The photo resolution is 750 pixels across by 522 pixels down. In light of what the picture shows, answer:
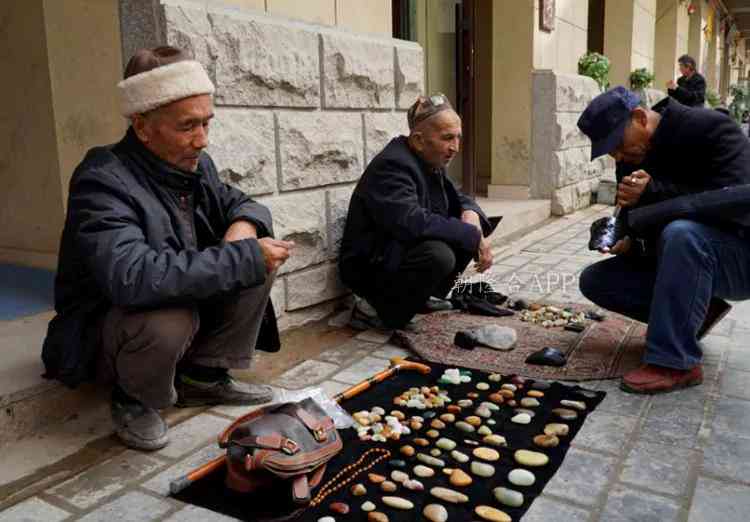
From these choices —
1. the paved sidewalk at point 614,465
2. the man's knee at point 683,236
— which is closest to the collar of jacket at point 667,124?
the man's knee at point 683,236

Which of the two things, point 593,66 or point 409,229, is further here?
point 593,66

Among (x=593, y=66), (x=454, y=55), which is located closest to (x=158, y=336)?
(x=454, y=55)

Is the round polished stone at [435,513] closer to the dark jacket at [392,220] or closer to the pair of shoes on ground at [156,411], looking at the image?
the pair of shoes on ground at [156,411]

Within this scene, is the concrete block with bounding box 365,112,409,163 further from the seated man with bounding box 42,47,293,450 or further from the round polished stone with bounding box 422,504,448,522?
the round polished stone with bounding box 422,504,448,522

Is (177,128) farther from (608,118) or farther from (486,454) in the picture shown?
(608,118)

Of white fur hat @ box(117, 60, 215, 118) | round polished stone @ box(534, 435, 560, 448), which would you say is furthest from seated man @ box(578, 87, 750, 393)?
white fur hat @ box(117, 60, 215, 118)

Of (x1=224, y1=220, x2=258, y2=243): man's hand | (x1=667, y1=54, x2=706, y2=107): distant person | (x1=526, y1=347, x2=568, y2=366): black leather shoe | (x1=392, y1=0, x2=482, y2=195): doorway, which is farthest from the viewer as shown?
(x1=667, y1=54, x2=706, y2=107): distant person

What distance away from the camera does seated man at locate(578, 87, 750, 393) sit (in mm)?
2758

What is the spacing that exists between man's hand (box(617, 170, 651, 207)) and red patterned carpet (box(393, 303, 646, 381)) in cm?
73

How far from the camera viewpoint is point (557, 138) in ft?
24.7

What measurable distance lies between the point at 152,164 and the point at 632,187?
6.16 feet

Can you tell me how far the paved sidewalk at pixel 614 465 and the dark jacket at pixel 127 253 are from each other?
0.42 meters

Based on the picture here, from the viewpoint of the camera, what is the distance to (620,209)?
315 cm

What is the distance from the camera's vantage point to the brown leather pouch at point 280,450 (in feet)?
6.70
